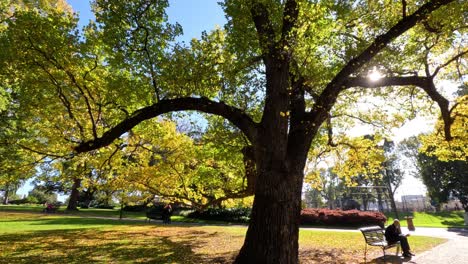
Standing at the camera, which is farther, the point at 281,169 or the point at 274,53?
the point at 274,53

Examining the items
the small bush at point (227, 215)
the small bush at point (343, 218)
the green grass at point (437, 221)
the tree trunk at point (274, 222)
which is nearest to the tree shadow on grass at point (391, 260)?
the tree trunk at point (274, 222)

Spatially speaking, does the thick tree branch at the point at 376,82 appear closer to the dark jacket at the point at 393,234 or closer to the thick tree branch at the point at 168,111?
the thick tree branch at the point at 168,111

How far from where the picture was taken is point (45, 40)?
A: 8570 millimetres

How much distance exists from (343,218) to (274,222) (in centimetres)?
2017

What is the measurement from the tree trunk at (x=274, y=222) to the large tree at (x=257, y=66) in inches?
0.9

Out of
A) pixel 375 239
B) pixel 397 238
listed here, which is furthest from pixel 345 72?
pixel 397 238

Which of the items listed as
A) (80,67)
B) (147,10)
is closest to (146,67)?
(147,10)

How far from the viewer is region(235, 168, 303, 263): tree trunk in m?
6.33

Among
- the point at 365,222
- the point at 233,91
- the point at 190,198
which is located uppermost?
the point at 233,91

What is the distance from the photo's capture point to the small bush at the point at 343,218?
23.6m

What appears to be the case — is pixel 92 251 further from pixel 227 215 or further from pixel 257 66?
pixel 227 215

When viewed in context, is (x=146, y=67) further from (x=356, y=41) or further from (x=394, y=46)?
(x=394, y=46)

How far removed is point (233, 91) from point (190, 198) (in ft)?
26.4

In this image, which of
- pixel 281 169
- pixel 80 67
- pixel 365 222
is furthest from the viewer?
pixel 365 222
